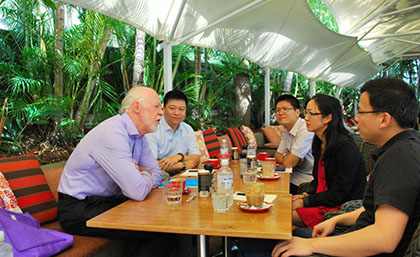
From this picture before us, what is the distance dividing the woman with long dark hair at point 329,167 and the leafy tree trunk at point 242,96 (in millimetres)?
5959

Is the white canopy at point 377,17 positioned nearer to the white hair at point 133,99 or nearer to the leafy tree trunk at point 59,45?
the leafy tree trunk at point 59,45

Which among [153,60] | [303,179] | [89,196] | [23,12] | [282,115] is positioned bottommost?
[303,179]

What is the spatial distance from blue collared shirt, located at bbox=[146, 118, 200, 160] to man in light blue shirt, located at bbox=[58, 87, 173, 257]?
1.02m

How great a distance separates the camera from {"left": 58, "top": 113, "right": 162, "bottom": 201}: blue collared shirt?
2.03 m

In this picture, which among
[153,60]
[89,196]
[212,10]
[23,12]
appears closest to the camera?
[89,196]

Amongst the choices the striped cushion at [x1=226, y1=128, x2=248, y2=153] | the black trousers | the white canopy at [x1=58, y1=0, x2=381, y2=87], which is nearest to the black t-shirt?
the black trousers

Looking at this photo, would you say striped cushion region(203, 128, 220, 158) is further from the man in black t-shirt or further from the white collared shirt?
the man in black t-shirt

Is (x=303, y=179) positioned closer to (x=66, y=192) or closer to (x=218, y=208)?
(x=218, y=208)

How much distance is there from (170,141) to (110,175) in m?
1.55

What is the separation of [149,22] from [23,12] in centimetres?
182

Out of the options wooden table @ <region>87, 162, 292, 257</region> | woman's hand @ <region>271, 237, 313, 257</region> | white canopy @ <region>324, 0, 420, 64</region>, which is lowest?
woman's hand @ <region>271, 237, 313, 257</region>

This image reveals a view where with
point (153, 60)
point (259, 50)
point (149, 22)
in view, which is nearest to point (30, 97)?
point (149, 22)

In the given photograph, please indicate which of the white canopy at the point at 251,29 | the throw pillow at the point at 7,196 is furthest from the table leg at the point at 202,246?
the white canopy at the point at 251,29

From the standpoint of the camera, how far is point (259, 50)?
7523 millimetres
